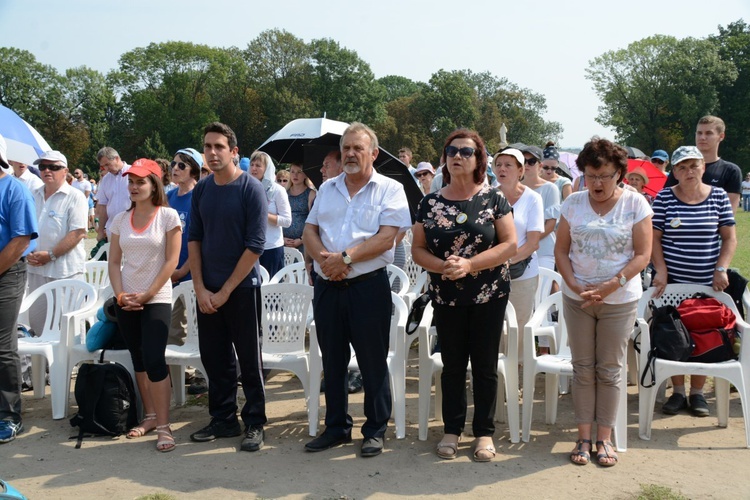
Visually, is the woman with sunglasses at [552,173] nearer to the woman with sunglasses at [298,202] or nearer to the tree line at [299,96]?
the woman with sunglasses at [298,202]

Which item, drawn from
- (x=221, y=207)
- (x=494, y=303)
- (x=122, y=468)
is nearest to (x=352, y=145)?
(x=221, y=207)

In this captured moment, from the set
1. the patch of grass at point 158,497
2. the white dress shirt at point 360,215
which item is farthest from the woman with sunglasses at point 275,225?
the patch of grass at point 158,497

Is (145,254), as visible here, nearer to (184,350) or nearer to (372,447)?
(184,350)

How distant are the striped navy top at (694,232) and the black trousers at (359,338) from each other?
2150 mm

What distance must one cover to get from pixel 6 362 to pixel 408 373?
3127 millimetres

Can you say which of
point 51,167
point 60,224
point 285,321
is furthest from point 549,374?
point 51,167

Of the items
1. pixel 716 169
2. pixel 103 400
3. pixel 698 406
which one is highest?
pixel 716 169

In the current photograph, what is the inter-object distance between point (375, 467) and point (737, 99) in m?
52.8

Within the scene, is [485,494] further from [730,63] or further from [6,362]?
[730,63]

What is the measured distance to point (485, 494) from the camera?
11.8 feet

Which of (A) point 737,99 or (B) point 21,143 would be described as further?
(A) point 737,99

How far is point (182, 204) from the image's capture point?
5.52 m

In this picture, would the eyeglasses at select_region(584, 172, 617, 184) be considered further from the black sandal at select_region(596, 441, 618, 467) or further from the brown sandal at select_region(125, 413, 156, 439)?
the brown sandal at select_region(125, 413, 156, 439)

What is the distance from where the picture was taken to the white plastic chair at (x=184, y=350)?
15.8 ft
